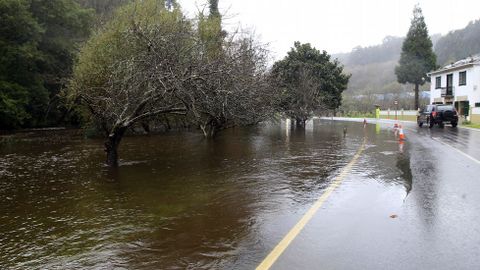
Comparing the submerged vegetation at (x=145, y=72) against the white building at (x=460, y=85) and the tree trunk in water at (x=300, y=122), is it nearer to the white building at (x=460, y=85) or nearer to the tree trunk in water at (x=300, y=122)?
the tree trunk in water at (x=300, y=122)

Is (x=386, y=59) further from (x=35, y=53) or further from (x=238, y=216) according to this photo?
(x=238, y=216)

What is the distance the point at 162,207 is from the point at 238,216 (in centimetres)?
152

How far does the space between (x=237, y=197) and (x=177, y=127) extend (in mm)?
27764

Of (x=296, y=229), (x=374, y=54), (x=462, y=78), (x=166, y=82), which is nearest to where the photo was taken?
(x=296, y=229)

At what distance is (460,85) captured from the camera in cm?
4753

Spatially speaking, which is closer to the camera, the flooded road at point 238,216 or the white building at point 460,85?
the flooded road at point 238,216

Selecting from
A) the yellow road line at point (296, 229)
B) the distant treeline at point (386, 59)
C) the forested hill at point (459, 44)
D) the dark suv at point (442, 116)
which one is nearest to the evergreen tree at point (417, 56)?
the distant treeline at point (386, 59)

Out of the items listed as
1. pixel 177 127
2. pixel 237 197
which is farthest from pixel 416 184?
pixel 177 127

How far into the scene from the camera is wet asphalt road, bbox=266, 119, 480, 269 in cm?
470

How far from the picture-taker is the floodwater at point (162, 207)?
200 inches

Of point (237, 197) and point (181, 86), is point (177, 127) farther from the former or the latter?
point (237, 197)

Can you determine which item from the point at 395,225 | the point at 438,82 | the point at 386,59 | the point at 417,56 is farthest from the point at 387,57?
the point at 395,225

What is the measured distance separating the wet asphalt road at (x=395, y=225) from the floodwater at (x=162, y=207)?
37 centimetres

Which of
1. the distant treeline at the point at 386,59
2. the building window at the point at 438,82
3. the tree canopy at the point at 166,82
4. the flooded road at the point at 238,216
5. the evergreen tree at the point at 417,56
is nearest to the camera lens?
the flooded road at the point at 238,216
